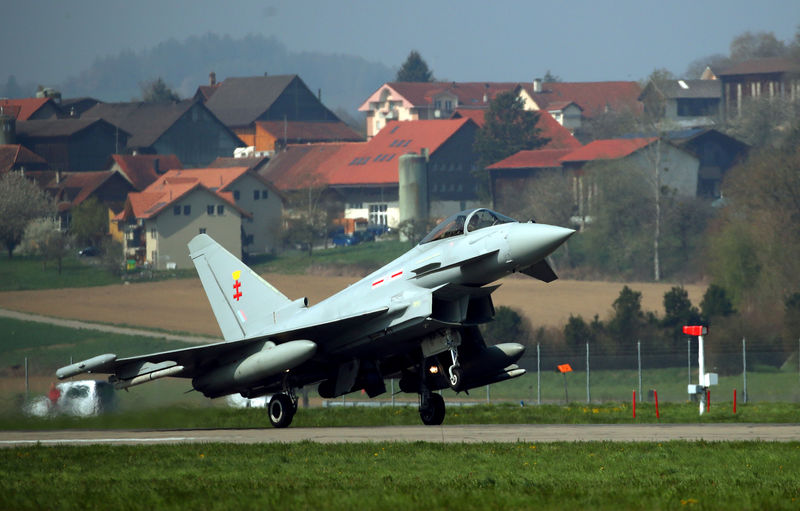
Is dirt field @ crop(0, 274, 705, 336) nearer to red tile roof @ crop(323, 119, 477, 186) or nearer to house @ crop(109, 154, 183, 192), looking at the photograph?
house @ crop(109, 154, 183, 192)

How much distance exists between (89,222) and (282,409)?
7513 cm

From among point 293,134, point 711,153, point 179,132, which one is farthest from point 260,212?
point 293,134

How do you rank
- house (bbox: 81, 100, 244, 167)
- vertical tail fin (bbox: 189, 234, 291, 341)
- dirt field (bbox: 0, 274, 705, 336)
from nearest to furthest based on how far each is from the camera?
vertical tail fin (bbox: 189, 234, 291, 341) < dirt field (bbox: 0, 274, 705, 336) < house (bbox: 81, 100, 244, 167)

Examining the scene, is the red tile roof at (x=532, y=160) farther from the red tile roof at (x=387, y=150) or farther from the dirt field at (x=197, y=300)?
the dirt field at (x=197, y=300)

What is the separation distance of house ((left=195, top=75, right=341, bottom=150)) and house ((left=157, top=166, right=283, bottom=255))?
1758 inches

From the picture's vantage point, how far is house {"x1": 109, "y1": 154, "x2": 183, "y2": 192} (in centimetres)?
11269

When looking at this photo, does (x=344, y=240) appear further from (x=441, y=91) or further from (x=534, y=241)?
(x=534, y=241)

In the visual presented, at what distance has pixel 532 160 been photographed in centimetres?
11338

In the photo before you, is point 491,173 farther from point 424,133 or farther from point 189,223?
point 189,223

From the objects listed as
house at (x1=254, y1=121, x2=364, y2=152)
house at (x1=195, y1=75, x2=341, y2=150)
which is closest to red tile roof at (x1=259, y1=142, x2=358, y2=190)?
house at (x1=254, y1=121, x2=364, y2=152)

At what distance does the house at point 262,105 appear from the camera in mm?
151750

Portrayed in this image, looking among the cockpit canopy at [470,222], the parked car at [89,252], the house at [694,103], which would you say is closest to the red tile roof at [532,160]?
the house at [694,103]

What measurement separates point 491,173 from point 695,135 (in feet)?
63.1

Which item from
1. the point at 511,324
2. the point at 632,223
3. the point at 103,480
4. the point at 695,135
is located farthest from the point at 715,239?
the point at 103,480
